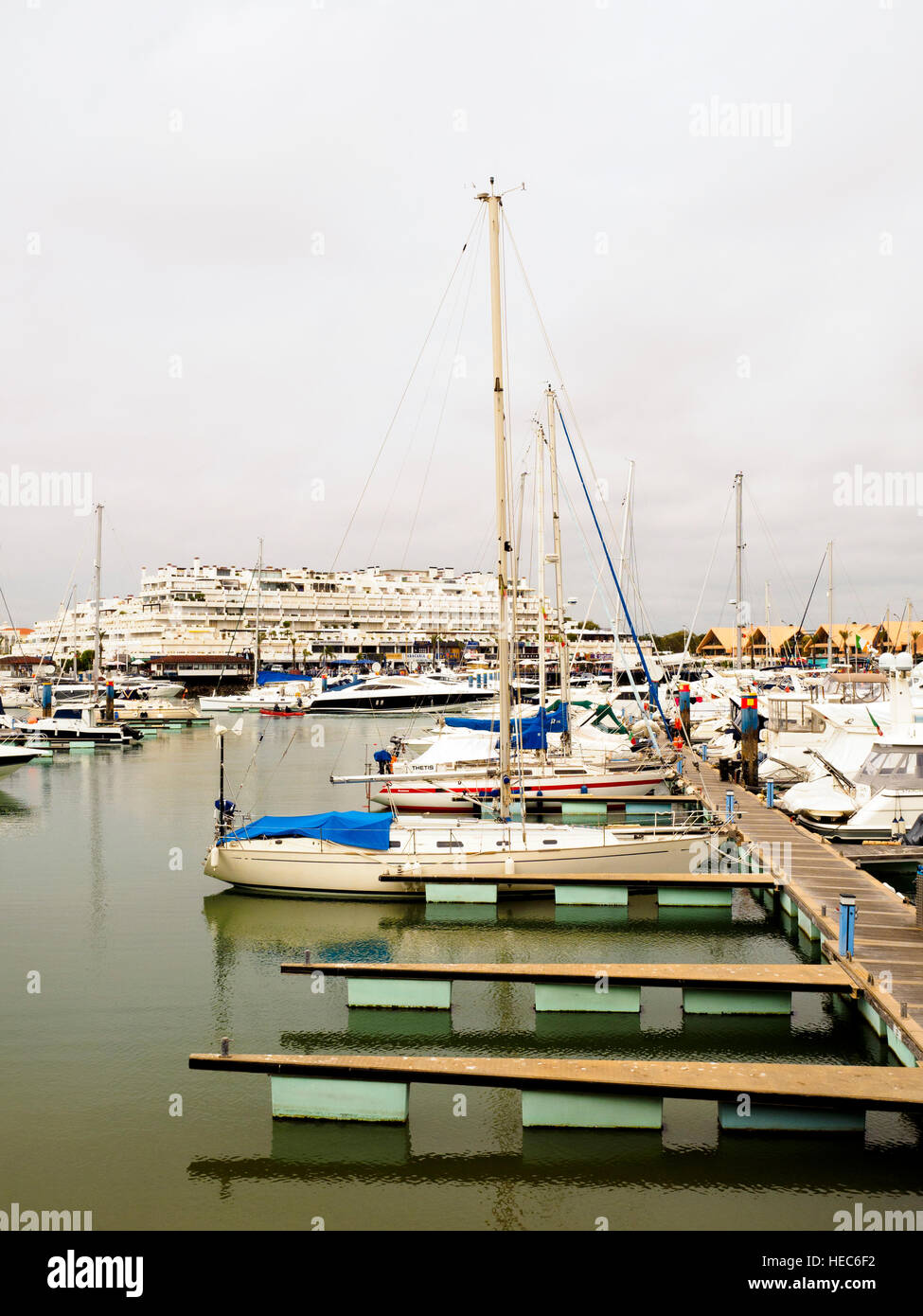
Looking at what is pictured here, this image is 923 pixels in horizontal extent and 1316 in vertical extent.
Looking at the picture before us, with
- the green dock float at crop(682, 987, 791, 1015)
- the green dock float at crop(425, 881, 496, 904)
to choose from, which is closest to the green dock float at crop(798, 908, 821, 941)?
→ the green dock float at crop(682, 987, 791, 1015)

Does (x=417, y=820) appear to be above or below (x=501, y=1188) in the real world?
above

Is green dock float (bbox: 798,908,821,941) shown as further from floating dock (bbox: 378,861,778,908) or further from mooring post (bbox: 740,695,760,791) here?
mooring post (bbox: 740,695,760,791)

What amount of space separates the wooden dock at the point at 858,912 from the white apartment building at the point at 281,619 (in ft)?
462

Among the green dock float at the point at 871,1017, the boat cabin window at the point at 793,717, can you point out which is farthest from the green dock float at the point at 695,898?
the boat cabin window at the point at 793,717

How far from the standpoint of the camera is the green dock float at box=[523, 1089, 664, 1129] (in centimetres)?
1073

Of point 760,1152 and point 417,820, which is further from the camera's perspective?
point 417,820

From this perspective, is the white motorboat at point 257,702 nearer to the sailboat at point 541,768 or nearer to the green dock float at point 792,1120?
the sailboat at point 541,768

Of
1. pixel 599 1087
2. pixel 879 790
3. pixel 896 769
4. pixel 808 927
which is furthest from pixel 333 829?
pixel 896 769

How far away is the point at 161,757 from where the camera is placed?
54.1 metres

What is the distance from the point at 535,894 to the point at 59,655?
17417cm

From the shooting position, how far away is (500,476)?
2189 cm

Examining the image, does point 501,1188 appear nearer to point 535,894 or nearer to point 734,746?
point 535,894

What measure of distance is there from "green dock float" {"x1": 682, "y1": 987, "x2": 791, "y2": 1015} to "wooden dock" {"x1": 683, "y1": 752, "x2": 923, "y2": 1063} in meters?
1.06
